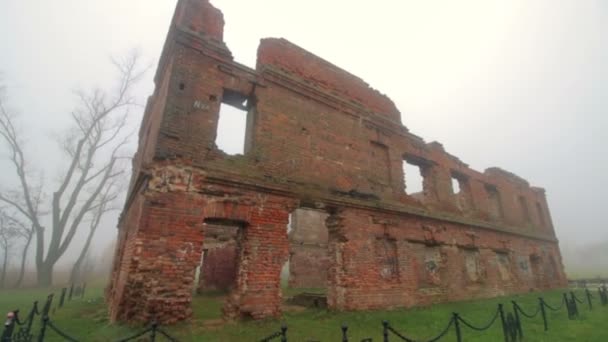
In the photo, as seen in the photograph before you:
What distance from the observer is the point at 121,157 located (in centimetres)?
2272

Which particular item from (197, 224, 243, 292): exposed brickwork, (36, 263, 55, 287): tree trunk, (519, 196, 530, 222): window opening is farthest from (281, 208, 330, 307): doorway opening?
(36, 263, 55, 287): tree trunk

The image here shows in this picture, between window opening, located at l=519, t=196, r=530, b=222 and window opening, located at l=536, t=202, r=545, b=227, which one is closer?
window opening, located at l=519, t=196, r=530, b=222

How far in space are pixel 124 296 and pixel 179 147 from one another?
3.18m

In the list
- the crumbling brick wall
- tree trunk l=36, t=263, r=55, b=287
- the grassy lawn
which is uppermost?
the crumbling brick wall

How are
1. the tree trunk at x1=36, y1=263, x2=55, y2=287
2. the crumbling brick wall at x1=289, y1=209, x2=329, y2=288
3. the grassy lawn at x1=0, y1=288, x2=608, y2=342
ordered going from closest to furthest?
the grassy lawn at x1=0, y1=288, x2=608, y2=342 → the crumbling brick wall at x1=289, y1=209, x2=329, y2=288 → the tree trunk at x1=36, y1=263, x2=55, y2=287

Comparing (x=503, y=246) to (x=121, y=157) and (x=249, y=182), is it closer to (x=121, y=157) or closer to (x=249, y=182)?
(x=249, y=182)

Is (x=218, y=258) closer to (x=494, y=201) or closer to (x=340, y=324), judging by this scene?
(x=340, y=324)

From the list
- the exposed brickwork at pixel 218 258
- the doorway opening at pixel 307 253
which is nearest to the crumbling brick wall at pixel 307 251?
the doorway opening at pixel 307 253

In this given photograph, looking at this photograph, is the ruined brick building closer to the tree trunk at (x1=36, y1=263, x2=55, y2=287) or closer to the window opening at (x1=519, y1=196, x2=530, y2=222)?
the window opening at (x1=519, y1=196, x2=530, y2=222)

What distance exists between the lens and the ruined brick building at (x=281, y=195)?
20.8 feet

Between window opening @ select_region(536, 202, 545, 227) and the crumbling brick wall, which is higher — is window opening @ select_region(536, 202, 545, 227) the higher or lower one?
the higher one

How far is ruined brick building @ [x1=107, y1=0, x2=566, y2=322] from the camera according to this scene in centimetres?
634

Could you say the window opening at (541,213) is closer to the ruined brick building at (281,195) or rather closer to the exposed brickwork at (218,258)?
the ruined brick building at (281,195)

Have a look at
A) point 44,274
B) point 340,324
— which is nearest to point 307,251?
point 340,324
